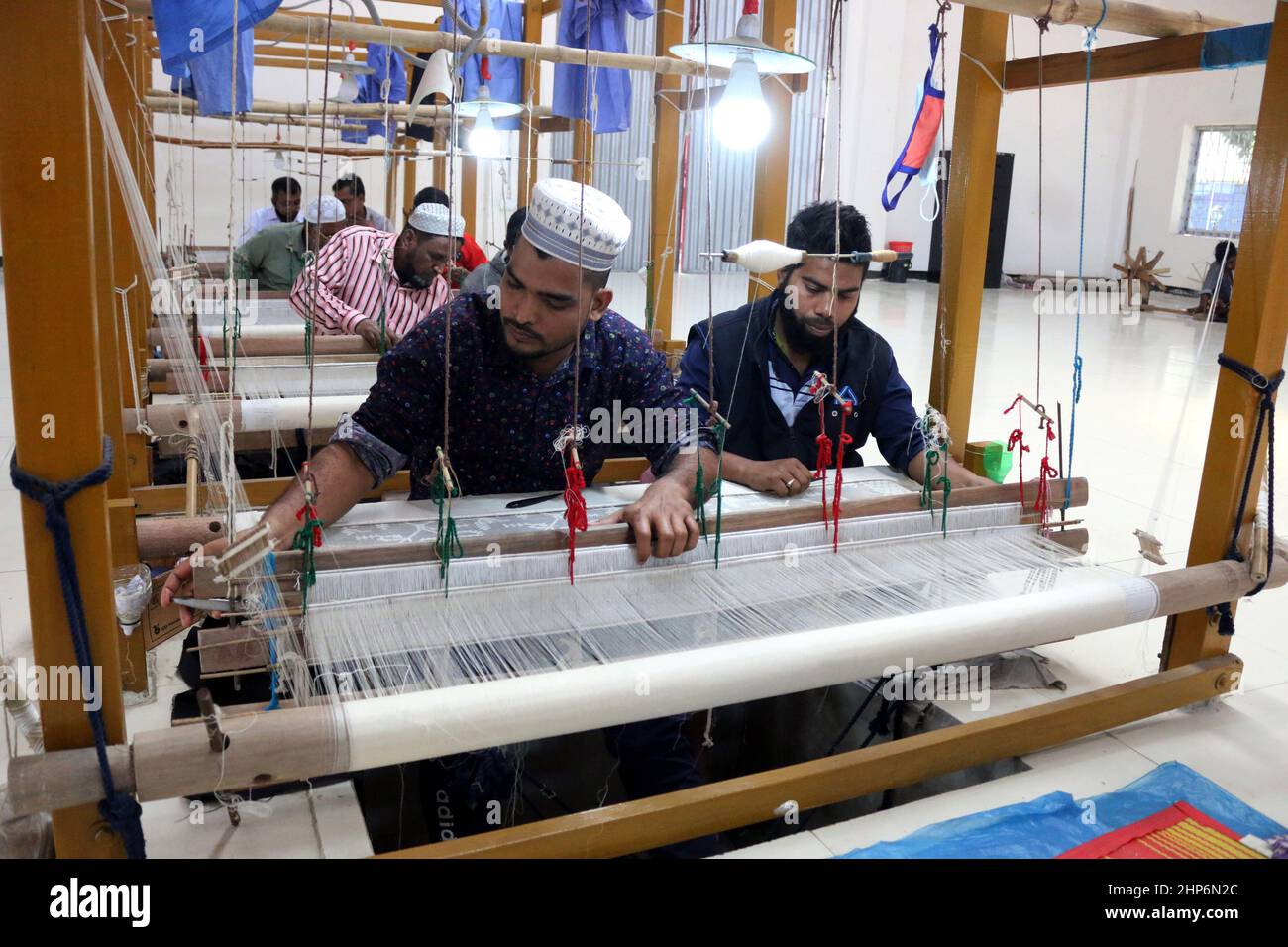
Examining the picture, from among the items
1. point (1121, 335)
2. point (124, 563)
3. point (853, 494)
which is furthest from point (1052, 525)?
point (1121, 335)

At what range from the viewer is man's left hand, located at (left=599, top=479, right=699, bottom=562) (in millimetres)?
1747

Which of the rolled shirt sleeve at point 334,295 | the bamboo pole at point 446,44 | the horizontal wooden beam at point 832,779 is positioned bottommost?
the horizontal wooden beam at point 832,779

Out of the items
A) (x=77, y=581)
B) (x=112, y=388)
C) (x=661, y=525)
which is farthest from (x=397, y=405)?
(x=77, y=581)

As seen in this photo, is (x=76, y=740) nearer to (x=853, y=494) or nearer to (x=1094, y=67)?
(x=853, y=494)

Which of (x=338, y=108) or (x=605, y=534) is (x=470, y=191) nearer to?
(x=338, y=108)

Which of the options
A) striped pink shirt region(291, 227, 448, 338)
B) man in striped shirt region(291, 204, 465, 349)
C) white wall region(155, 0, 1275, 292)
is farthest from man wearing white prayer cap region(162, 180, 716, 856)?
white wall region(155, 0, 1275, 292)

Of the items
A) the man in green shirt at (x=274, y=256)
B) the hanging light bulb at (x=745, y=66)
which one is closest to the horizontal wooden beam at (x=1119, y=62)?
the hanging light bulb at (x=745, y=66)

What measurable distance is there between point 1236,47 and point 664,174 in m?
2.65

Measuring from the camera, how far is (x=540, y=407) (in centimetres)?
218

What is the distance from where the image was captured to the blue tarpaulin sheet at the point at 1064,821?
1535 millimetres

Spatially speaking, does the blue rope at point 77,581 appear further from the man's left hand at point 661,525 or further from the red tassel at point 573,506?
the man's left hand at point 661,525

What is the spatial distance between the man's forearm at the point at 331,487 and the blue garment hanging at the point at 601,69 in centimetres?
335

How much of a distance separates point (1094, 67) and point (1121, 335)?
8.66 metres

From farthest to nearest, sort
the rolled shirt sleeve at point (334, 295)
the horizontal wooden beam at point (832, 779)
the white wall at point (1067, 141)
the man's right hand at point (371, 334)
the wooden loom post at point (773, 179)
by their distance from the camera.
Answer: the white wall at point (1067, 141), the rolled shirt sleeve at point (334, 295), the man's right hand at point (371, 334), the wooden loom post at point (773, 179), the horizontal wooden beam at point (832, 779)
